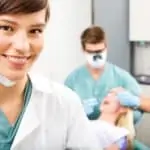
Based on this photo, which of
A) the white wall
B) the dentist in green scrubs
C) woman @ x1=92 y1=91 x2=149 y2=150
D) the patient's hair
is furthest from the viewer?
the white wall

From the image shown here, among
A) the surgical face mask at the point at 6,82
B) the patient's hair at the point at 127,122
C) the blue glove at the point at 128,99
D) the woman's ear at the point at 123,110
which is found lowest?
the patient's hair at the point at 127,122

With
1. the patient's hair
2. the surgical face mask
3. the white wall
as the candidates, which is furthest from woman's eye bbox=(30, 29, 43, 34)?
the white wall

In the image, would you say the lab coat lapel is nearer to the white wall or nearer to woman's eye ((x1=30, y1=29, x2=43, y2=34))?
A: woman's eye ((x1=30, y1=29, x2=43, y2=34))

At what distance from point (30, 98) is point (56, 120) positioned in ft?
0.31

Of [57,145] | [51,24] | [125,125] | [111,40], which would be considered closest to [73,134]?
[57,145]

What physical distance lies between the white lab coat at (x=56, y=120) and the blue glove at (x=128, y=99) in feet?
3.06

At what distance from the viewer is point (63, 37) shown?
117 inches

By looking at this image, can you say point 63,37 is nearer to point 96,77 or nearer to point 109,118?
point 96,77

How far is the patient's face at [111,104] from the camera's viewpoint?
1.92 meters

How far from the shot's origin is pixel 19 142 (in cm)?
89

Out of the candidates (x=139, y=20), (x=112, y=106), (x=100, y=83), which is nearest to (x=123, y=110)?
(x=112, y=106)

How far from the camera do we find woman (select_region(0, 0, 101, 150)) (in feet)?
2.64

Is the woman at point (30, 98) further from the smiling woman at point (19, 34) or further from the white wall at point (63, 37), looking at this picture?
the white wall at point (63, 37)

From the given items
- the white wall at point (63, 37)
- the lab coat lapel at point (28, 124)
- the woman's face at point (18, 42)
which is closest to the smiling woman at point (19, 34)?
the woman's face at point (18, 42)
